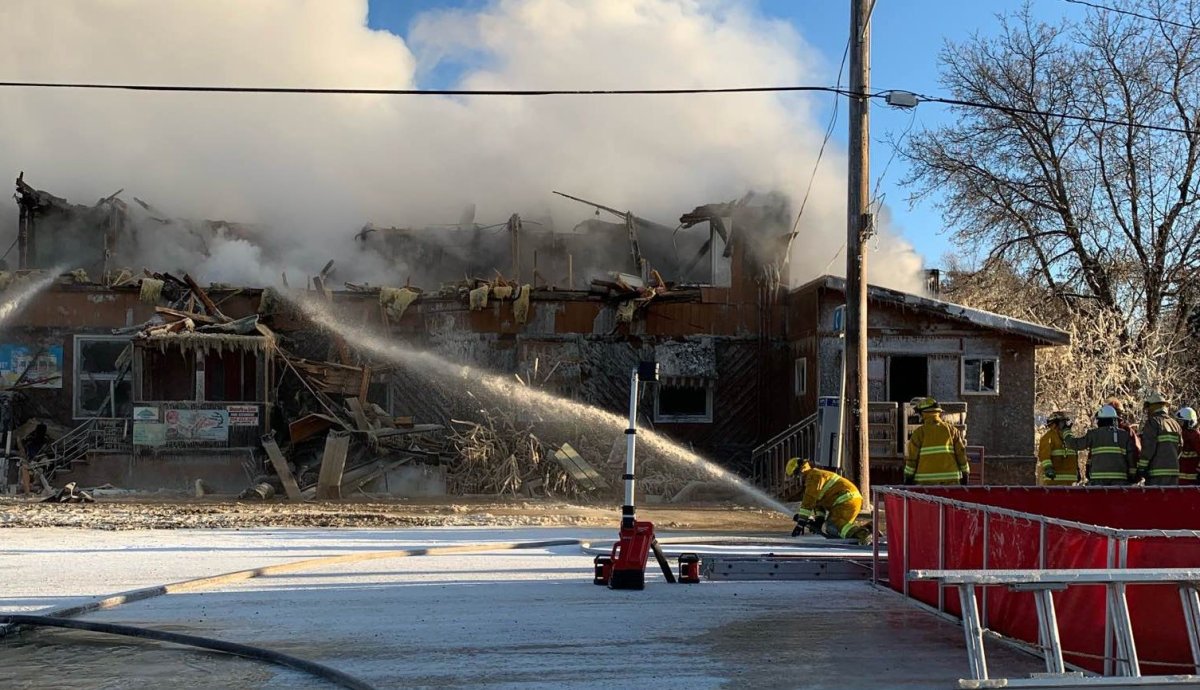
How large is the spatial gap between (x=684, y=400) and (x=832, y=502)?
10700 mm

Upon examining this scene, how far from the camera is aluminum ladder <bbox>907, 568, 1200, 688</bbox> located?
5152 mm

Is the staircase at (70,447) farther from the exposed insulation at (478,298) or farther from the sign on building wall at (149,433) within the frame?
the exposed insulation at (478,298)

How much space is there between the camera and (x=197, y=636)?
6.81 m

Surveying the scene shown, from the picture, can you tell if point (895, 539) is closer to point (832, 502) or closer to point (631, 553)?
point (631, 553)

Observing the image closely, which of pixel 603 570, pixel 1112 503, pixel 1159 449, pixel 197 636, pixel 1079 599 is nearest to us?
pixel 1079 599

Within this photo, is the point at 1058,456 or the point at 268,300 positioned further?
the point at 268,300

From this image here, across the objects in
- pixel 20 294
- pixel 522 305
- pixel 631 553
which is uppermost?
pixel 20 294

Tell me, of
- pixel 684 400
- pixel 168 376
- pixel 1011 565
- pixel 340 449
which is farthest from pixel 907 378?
pixel 1011 565

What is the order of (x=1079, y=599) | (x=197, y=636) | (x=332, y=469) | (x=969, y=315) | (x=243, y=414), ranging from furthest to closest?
(x=243, y=414) → (x=969, y=315) → (x=332, y=469) → (x=197, y=636) → (x=1079, y=599)

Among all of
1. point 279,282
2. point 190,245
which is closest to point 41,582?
point 279,282

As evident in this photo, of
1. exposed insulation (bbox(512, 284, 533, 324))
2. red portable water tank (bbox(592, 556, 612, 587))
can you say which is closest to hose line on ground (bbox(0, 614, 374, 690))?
red portable water tank (bbox(592, 556, 612, 587))

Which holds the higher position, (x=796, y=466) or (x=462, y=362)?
(x=462, y=362)

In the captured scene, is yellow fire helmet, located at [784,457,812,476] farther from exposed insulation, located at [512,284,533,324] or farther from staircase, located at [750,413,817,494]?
exposed insulation, located at [512,284,533,324]

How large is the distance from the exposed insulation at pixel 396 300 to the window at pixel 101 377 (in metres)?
4.81
